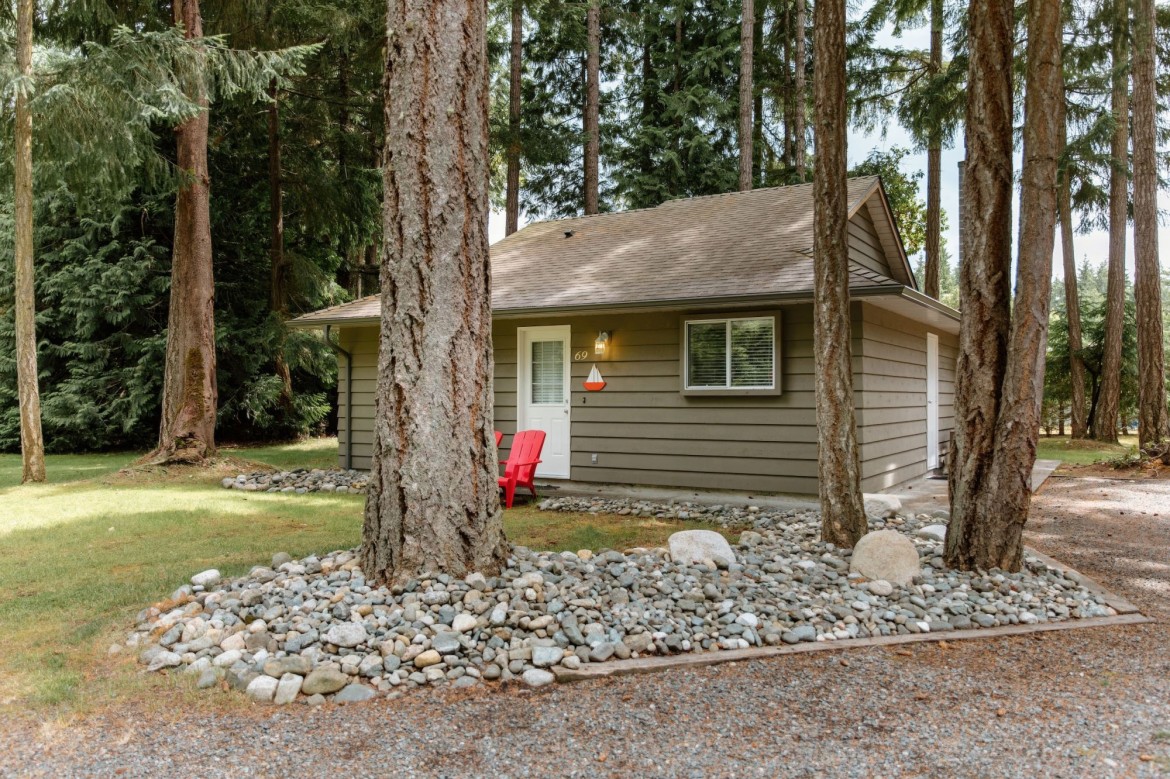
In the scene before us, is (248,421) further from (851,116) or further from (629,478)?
(851,116)

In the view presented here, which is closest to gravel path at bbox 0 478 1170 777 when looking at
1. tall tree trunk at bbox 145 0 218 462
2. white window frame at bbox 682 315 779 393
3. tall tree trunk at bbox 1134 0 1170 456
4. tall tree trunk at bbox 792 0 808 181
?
white window frame at bbox 682 315 779 393

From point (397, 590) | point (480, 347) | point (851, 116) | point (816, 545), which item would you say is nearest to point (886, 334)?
point (816, 545)

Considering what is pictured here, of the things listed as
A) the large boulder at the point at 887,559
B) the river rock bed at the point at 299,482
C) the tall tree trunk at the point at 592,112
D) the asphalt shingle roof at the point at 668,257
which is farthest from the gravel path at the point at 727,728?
the tall tree trunk at the point at 592,112

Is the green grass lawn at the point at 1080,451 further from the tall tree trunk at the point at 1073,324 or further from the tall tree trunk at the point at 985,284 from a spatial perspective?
the tall tree trunk at the point at 985,284

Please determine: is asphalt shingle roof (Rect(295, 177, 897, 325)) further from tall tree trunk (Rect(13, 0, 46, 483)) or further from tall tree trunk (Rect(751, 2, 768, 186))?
tall tree trunk (Rect(751, 2, 768, 186))

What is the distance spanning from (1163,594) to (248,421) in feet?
50.1

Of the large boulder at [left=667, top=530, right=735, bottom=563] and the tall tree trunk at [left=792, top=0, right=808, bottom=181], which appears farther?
the tall tree trunk at [left=792, top=0, right=808, bottom=181]

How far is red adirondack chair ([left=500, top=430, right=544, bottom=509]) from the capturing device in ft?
Result: 24.1

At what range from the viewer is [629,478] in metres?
8.15

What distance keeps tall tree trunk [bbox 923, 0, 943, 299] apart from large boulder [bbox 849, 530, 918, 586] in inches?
461

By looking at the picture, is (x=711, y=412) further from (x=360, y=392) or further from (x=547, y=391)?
(x=360, y=392)

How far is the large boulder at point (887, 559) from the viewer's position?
3.94 m

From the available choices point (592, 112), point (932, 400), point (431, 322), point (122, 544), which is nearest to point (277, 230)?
point (592, 112)

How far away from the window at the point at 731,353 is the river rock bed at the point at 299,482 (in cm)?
399
